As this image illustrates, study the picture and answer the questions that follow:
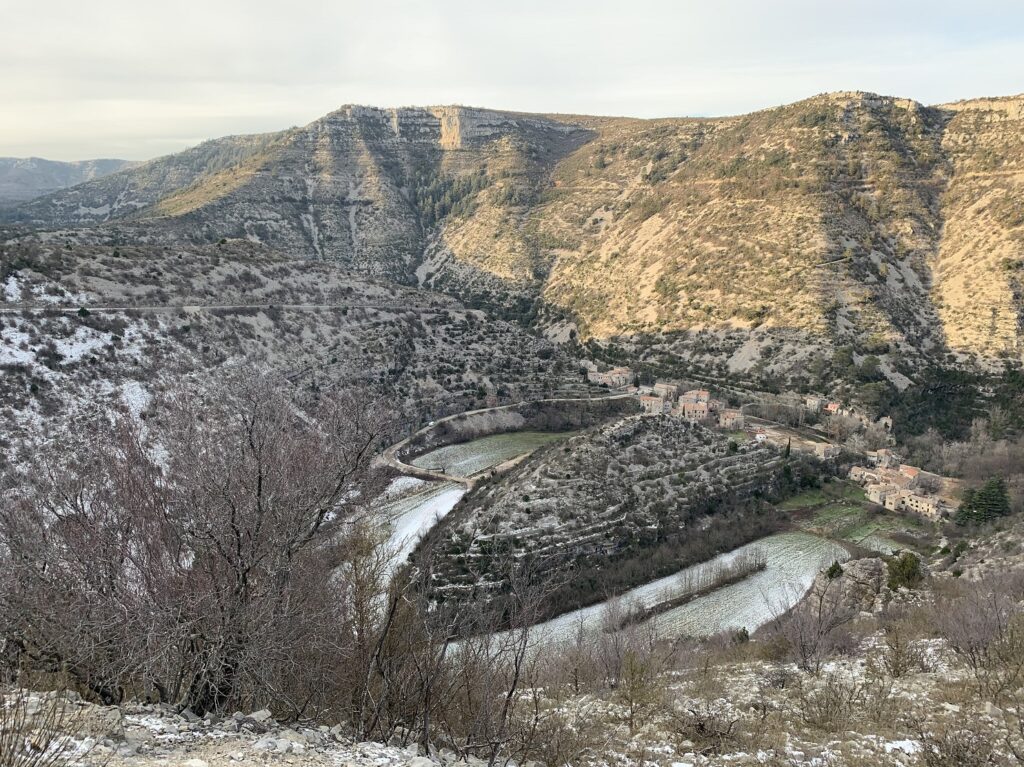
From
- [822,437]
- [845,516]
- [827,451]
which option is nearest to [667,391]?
[822,437]

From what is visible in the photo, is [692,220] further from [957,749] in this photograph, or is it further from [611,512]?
[957,749]

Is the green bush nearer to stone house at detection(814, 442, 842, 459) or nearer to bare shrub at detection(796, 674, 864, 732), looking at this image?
bare shrub at detection(796, 674, 864, 732)

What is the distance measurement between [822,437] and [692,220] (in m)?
39.8

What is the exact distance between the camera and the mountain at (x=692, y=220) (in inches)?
2248

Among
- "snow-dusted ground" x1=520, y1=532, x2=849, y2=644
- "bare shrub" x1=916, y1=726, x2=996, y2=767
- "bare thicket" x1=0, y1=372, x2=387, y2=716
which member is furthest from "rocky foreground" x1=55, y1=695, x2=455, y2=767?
"snow-dusted ground" x1=520, y1=532, x2=849, y2=644

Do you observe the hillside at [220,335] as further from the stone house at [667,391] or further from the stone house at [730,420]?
the stone house at [730,420]

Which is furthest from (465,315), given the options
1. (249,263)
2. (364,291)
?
(249,263)

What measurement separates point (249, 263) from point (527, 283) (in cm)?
4372

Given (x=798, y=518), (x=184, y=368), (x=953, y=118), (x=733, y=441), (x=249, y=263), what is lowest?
(x=798, y=518)

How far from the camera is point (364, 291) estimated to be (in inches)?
→ 2356

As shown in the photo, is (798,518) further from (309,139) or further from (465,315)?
(309,139)

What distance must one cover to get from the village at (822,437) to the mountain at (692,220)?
6398 millimetres

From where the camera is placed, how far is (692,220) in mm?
77250

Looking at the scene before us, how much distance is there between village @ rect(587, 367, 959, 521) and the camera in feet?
120
